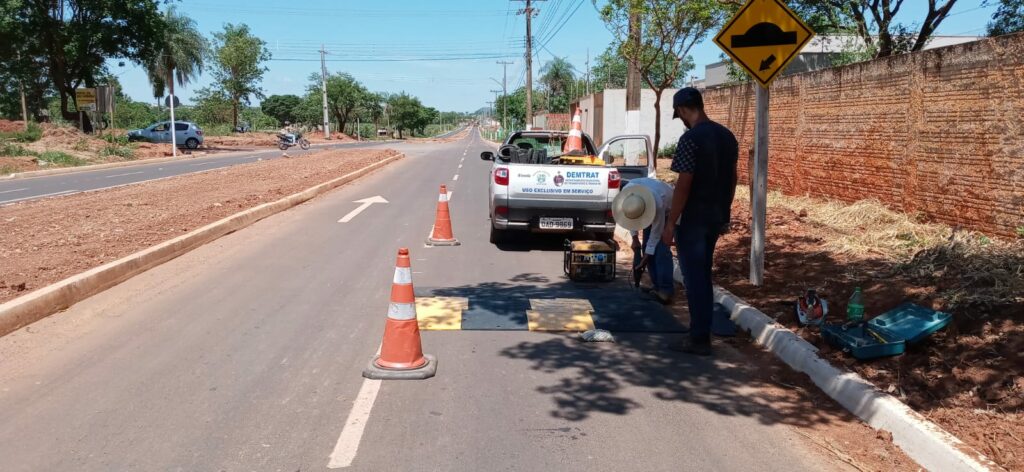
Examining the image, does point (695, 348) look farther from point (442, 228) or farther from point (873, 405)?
point (442, 228)

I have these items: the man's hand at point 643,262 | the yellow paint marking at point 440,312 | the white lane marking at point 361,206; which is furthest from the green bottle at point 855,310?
the white lane marking at point 361,206

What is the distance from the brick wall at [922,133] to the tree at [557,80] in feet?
284

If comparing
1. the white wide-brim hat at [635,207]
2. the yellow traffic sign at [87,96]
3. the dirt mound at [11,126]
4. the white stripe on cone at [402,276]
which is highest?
the yellow traffic sign at [87,96]

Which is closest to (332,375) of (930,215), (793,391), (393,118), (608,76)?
(793,391)

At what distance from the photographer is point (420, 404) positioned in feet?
15.4

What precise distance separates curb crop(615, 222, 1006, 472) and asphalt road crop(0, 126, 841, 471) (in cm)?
38

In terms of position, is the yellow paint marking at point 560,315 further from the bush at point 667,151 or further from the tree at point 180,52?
the tree at point 180,52

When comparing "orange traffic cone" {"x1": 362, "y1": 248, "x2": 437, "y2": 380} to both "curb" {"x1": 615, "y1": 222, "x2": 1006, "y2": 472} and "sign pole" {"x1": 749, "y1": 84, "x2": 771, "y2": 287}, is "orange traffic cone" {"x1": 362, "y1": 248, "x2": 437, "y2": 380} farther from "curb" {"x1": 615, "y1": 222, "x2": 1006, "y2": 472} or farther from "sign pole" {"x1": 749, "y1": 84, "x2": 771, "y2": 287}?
"sign pole" {"x1": 749, "y1": 84, "x2": 771, "y2": 287}

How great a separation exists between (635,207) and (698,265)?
142 cm

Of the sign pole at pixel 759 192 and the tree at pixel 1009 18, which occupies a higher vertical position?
the tree at pixel 1009 18

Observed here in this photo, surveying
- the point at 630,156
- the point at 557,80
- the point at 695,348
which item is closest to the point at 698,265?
the point at 695,348

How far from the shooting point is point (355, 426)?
4324 millimetres

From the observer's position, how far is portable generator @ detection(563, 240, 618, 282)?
8.34m

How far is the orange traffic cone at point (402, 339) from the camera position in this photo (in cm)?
521
